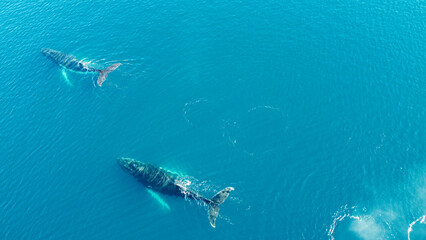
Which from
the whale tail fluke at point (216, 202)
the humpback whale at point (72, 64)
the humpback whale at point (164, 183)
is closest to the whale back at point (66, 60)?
the humpback whale at point (72, 64)

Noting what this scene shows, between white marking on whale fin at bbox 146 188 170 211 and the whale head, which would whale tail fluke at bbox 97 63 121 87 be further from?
white marking on whale fin at bbox 146 188 170 211

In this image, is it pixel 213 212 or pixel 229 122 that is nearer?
pixel 213 212

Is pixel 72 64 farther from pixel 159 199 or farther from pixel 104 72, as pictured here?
pixel 159 199

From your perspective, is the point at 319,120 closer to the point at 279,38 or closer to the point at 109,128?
the point at 279,38

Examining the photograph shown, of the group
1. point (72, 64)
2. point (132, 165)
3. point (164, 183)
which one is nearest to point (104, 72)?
point (72, 64)

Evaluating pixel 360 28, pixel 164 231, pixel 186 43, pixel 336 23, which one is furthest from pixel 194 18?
pixel 164 231

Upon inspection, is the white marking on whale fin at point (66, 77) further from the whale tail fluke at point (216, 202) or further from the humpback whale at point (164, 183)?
the whale tail fluke at point (216, 202)

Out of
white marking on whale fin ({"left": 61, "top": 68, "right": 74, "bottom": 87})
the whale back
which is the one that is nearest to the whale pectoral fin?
the whale back
